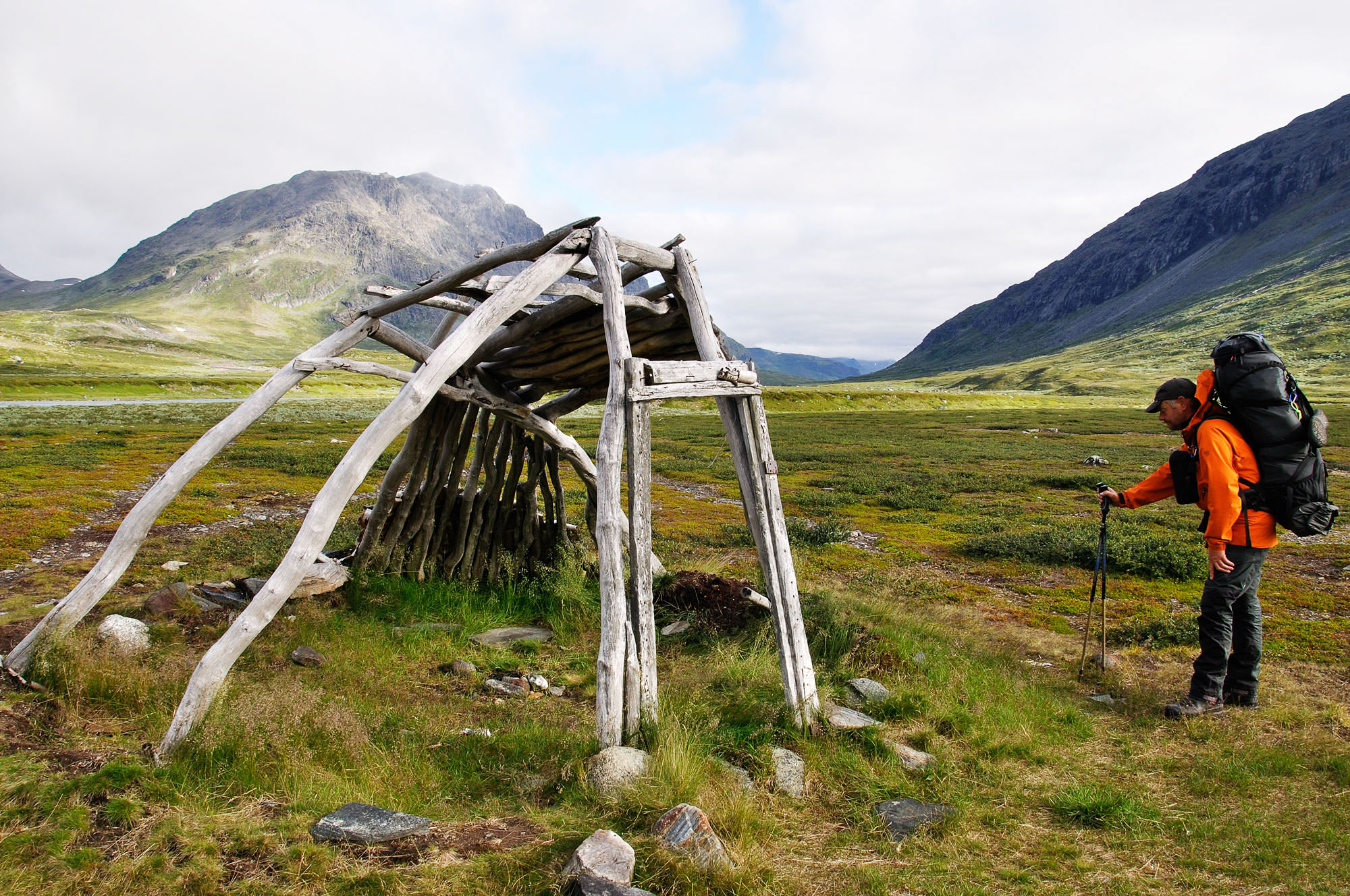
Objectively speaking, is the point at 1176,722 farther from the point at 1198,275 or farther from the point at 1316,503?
the point at 1198,275

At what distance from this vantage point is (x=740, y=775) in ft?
15.6

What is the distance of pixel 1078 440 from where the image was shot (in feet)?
138

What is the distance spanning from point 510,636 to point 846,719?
13.0 feet

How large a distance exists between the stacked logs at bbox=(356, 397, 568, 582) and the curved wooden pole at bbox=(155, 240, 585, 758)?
3778 mm

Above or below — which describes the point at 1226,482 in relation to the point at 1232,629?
above

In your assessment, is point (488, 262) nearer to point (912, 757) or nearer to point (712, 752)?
point (712, 752)

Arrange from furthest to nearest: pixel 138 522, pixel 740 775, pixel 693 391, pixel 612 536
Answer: pixel 138 522, pixel 693 391, pixel 612 536, pixel 740 775

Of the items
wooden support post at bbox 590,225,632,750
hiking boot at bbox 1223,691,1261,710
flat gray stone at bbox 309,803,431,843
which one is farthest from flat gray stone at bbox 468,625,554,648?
hiking boot at bbox 1223,691,1261,710

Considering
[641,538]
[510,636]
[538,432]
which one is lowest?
[510,636]

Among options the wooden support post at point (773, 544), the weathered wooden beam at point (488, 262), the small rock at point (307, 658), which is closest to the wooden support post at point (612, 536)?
the weathered wooden beam at point (488, 262)

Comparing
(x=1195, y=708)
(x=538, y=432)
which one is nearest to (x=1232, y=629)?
(x=1195, y=708)

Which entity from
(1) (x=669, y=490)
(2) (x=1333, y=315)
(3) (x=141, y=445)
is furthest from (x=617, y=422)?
(2) (x=1333, y=315)

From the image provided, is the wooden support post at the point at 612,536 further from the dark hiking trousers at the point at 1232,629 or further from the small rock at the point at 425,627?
the dark hiking trousers at the point at 1232,629

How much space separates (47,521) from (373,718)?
13.3m
